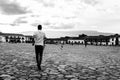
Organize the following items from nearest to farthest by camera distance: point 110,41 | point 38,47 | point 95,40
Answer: point 38,47, point 110,41, point 95,40

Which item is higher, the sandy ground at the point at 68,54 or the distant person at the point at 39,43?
the distant person at the point at 39,43

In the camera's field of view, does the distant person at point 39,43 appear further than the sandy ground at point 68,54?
No

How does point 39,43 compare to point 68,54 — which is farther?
point 68,54

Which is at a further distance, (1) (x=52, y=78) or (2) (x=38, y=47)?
(2) (x=38, y=47)

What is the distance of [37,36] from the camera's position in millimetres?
8508

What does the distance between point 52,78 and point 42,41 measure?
2457 mm

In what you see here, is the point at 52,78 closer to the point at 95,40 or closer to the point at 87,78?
the point at 87,78

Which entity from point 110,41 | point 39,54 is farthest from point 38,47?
point 110,41

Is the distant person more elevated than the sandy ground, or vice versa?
the distant person

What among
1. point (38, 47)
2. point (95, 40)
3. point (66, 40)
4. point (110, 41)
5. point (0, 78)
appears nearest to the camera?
point (0, 78)

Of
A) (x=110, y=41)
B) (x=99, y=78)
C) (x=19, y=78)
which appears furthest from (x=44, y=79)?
(x=110, y=41)

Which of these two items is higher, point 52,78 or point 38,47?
point 38,47

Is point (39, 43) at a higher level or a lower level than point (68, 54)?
higher

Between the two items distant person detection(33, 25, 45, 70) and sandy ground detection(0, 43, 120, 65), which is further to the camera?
sandy ground detection(0, 43, 120, 65)
